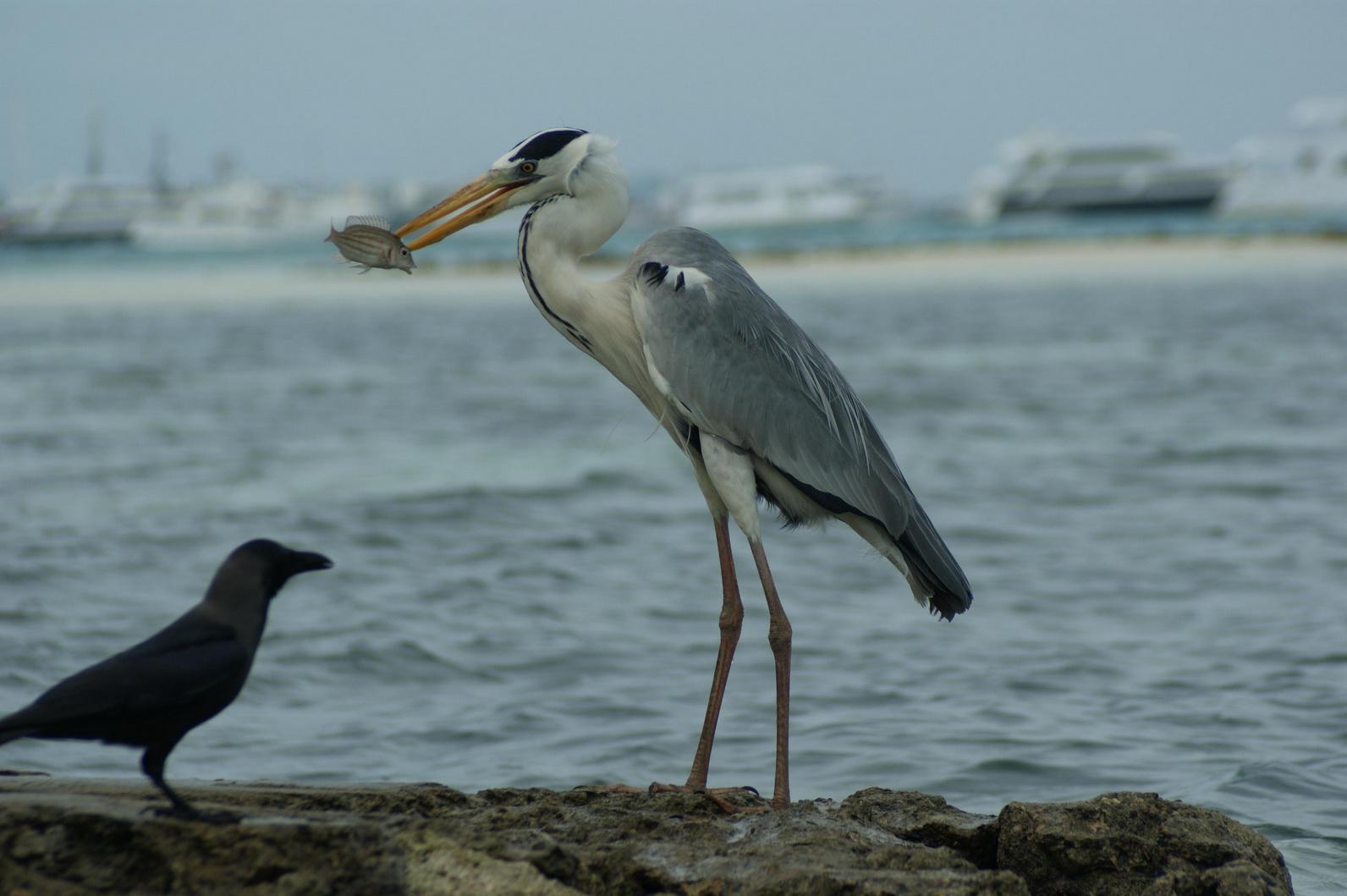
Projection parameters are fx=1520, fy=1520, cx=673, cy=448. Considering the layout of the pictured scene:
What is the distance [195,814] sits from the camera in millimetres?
2939

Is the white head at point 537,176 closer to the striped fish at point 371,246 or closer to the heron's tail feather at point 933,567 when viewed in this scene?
the striped fish at point 371,246

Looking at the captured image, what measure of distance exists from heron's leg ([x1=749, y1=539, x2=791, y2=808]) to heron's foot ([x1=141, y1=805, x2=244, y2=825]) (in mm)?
1734

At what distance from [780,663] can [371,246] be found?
173cm

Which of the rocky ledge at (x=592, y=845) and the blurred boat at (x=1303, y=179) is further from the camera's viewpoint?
the blurred boat at (x=1303, y=179)

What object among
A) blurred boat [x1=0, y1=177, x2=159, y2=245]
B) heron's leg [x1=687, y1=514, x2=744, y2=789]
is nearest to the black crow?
heron's leg [x1=687, y1=514, x2=744, y2=789]

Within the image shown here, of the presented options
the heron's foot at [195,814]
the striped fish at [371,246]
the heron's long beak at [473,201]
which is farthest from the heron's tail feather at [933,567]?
the heron's foot at [195,814]

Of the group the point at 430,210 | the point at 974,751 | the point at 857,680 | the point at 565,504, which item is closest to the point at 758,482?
the point at 430,210

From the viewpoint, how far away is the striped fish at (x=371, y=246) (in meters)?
4.38

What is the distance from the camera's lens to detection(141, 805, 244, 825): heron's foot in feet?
9.59

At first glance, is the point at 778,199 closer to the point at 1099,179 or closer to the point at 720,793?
the point at 1099,179

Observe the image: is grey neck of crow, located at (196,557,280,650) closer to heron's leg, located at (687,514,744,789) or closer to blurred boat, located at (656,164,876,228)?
heron's leg, located at (687,514,744,789)

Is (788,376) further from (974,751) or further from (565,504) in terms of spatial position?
(565,504)

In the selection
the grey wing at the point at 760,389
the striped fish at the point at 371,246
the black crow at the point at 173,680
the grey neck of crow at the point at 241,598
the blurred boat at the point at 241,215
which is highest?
the blurred boat at the point at 241,215

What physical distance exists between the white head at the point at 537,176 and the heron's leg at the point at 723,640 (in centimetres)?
112
